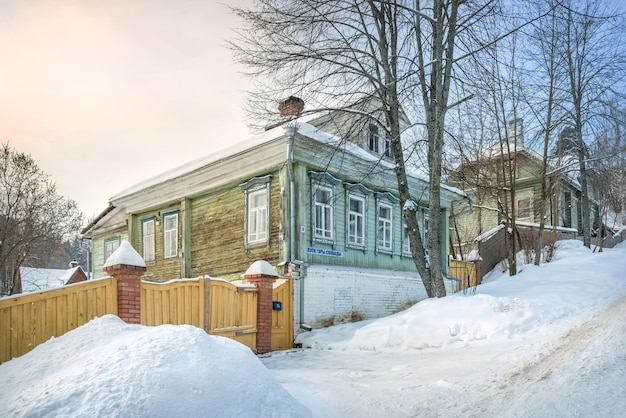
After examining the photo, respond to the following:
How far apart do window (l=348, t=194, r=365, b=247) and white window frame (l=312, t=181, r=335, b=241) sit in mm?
886

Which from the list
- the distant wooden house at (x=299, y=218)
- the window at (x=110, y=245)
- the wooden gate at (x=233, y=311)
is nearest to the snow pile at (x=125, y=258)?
the wooden gate at (x=233, y=311)

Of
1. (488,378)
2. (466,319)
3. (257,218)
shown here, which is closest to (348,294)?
(257,218)

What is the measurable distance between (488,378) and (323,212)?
27.7 feet

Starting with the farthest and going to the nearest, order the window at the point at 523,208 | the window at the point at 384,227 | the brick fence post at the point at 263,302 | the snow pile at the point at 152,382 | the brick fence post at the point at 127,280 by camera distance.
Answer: the window at the point at 523,208 → the window at the point at 384,227 → the brick fence post at the point at 263,302 → the brick fence post at the point at 127,280 → the snow pile at the point at 152,382

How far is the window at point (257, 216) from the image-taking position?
13608mm

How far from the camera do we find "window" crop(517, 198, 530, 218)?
1179 inches

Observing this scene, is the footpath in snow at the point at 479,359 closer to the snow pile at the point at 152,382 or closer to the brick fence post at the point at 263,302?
the brick fence post at the point at 263,302

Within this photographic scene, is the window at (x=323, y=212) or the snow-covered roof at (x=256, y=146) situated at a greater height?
the snow-covered roof at (x=256, y=146)

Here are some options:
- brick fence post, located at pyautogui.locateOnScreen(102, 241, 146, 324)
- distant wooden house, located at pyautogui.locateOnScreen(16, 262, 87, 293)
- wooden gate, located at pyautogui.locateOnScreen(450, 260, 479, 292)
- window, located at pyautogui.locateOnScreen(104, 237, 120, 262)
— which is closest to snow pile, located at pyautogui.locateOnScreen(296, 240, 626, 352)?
brick fence post, located at pyautogui.locateOnScreen(102, 241, 146, 324)

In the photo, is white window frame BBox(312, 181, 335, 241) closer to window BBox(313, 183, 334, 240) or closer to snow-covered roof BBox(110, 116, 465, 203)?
window BBox(313, 183, 334, 240)

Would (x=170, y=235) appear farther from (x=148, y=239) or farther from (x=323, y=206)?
(x=323, y=206)

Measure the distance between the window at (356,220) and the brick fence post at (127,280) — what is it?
770cm

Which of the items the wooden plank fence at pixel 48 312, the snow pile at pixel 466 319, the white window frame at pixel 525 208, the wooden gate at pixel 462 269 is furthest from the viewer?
the white window frame at pixel 525 208

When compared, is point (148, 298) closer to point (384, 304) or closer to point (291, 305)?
point (291, 305)
